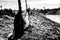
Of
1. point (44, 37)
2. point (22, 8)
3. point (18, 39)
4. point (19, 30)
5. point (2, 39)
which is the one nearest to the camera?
point (18, 39)

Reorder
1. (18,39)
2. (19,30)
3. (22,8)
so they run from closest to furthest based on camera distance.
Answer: (18,39)
(19,30)
(22,8)

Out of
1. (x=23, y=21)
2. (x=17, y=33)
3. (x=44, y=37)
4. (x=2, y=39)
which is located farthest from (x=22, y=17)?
(x=2, y=39)

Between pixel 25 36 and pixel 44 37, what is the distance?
728 mm

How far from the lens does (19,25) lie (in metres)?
3.69

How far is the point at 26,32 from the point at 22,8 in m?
1.07

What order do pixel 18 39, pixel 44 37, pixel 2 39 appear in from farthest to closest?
1. pixel 2 39
2. pixel 44 37
3. pixel 18 39

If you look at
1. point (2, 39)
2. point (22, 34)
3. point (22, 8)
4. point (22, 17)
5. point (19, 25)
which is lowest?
point (2, 39)

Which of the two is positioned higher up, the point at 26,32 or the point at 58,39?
the point at 26,32

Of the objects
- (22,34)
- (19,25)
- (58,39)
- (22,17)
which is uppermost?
(22,17)

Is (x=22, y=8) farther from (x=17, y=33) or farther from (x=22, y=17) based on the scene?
(x=17, y=33)

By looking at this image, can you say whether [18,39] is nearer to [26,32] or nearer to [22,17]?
[26,32]

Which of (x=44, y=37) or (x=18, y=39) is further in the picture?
(x=44, y=37)

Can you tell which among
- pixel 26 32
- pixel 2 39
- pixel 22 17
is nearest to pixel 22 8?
pixel 22 17

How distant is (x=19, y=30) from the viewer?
3666mm
